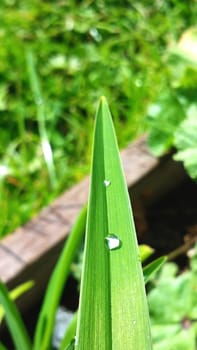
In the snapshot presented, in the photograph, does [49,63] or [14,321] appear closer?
[14,321]

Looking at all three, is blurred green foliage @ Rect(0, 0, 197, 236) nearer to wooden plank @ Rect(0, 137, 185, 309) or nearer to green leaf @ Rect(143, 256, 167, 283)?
wooden plank @ Rect(0, 137, 185, 309)

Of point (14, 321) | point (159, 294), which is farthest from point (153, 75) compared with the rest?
point (14, 321)

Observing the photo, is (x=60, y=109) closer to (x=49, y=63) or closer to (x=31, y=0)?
(x=49, y=63)

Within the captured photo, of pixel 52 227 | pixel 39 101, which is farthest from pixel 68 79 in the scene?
pixel 52 227

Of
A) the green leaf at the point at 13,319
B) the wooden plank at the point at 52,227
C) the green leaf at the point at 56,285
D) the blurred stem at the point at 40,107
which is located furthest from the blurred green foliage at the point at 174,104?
the green leaf at the point at 13,319

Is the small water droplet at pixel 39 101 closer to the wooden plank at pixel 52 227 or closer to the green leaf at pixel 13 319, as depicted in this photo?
the wooden plank at pixel 52 227

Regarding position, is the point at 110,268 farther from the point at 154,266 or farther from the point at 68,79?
the point at 68,79

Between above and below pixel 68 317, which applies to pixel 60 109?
above
